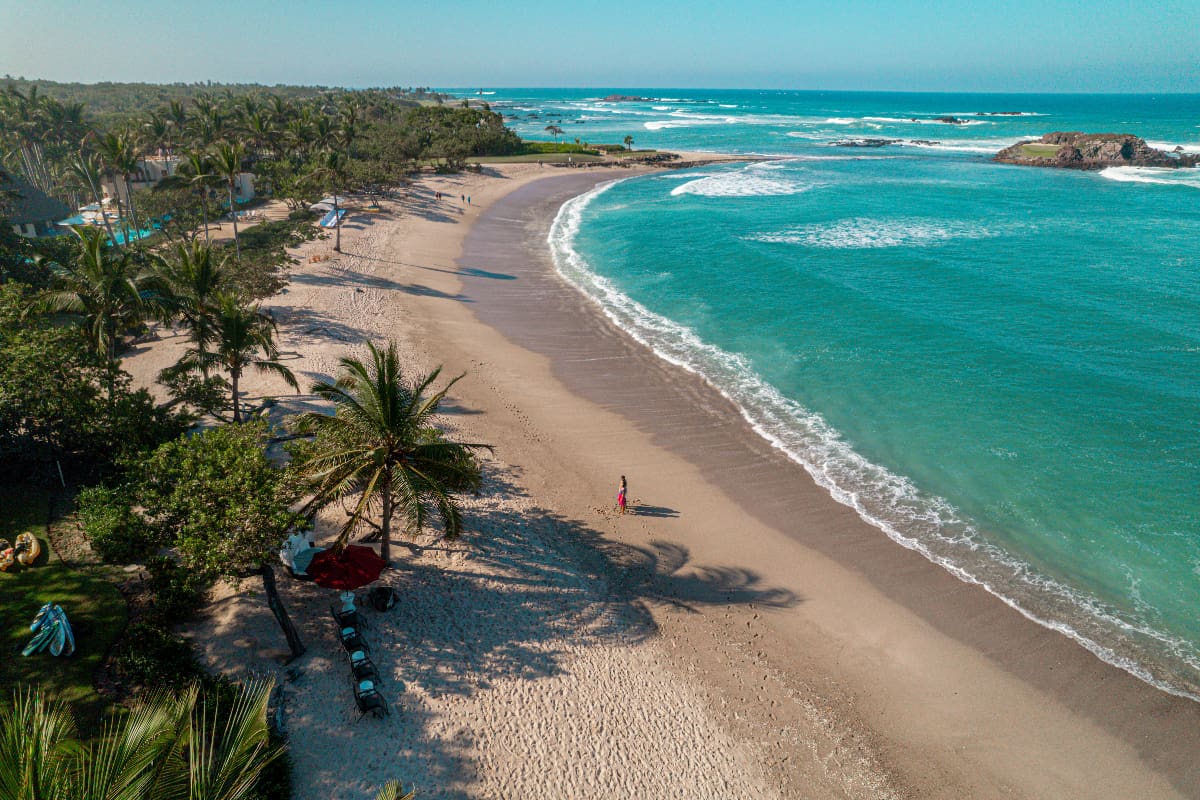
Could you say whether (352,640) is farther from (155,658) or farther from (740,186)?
(740,186)

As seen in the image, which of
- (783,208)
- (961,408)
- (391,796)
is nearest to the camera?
(391,796)

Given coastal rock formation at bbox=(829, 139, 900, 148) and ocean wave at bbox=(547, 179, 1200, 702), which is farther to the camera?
coastal rock formation at bbox=(829, 139, 900, 148)

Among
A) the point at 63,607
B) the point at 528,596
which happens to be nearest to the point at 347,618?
the point at 528,596

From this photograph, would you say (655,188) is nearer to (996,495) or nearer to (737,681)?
(996,495)

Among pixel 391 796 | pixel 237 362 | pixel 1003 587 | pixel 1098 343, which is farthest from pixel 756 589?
pixel 1098 343

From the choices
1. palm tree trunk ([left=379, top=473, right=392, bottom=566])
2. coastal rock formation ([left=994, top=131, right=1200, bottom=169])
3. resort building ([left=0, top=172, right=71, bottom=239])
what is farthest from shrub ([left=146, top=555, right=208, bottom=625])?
coastal rock formation ([left=994, top=131, right=1200, bottom=169])

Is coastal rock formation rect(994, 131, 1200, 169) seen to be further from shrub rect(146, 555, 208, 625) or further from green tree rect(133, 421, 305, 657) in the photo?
shrub rect(146, 555, 208, 625)

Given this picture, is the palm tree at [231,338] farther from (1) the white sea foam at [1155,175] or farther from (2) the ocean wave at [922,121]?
(2) the ocean wave at [922,121]
